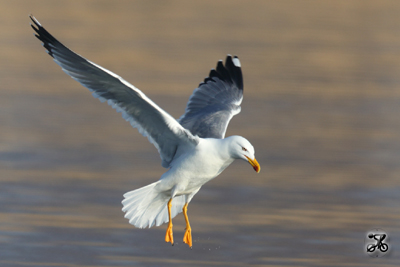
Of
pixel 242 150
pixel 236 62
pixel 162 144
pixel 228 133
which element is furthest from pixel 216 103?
pixel 228 133

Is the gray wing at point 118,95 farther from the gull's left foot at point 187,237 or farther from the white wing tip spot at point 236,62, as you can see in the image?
the white wing tip spot at point 236,62

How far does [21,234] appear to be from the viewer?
748 cm

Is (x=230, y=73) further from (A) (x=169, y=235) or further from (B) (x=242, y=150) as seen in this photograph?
(A) (x=169, y=235)

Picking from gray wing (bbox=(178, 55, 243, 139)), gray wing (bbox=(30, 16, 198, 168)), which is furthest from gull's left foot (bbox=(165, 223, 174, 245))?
gray wing (bbox=(178, 55, 243, 139))

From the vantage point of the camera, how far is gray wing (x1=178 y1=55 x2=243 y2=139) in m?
7.64

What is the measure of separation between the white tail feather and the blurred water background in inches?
9.9

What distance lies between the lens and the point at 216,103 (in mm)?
8016

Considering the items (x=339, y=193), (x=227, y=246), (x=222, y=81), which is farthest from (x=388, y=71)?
(x=227, y=246)

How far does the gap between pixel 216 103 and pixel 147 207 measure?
1.35 metres

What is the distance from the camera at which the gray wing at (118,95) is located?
6688mm

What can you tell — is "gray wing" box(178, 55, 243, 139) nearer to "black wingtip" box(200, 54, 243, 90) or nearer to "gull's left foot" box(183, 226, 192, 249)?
"black wingtip" box(200, 54, 243, 90)

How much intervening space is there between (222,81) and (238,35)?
8408 mm

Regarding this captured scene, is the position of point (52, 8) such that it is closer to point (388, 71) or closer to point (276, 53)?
point (276, 53)

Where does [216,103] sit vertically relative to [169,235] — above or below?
above
